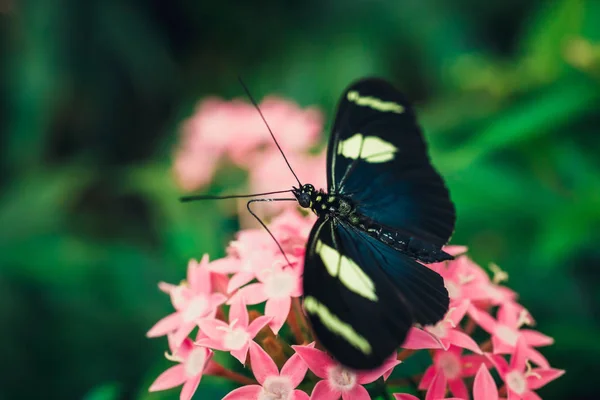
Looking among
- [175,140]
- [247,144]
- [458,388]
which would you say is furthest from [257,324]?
[175,140]

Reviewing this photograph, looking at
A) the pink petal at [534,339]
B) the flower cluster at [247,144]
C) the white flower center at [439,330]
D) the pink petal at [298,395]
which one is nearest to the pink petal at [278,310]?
the pink petal at [298,395]

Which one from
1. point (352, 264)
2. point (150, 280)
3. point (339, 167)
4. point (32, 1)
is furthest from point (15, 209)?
point (352, 264)

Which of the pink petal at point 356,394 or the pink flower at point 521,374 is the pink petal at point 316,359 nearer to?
the pink petal at point 356,394

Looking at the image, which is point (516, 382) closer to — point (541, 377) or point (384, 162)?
point (541, 377)

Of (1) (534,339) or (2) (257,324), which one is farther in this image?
(1) (534,339)

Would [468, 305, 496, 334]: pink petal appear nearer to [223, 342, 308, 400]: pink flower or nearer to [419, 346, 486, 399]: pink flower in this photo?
[419, 346, 486, 399]: pink flower
